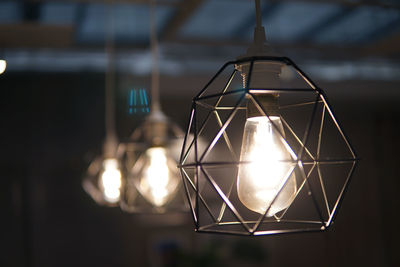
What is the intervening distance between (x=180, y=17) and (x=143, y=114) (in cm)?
189

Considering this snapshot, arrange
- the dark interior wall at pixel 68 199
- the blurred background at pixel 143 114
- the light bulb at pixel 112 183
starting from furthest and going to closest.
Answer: the dark interior wall at pixel 68 199, the blurred background at pixel 143 114, the light bulb at pixel 112 183

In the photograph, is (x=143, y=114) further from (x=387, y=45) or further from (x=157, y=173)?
(x=157, y=173)

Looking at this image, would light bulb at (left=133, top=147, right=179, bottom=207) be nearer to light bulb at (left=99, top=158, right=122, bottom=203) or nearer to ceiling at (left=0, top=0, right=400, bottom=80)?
light bulb at (left=99, top=158, right=122, bottom=203)

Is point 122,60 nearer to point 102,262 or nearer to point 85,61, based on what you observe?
point 85,61

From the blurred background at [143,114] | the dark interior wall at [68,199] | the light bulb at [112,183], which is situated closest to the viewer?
the light bulb at [112,183]

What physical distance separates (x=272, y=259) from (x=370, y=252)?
3.01 feet

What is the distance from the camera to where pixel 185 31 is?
288 cm

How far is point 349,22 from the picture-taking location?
2770 mm

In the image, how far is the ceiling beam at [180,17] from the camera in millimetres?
1994

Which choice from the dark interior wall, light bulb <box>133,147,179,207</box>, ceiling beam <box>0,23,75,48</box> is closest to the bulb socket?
light bulb <box>133,147,179,207</box>

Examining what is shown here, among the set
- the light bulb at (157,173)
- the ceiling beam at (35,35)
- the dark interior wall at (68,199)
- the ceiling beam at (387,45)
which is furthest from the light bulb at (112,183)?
the dark interior wall at (68,199)

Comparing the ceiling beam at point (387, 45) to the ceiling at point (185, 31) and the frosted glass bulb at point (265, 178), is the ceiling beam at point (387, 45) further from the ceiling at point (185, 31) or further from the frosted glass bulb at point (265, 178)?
the frosted glass bulb at point (265, 178)

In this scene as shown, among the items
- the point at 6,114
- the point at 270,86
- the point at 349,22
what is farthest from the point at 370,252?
the point at 270,86

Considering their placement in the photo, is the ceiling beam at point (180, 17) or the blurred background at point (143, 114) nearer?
the ceiling beam at point (180, 17)
